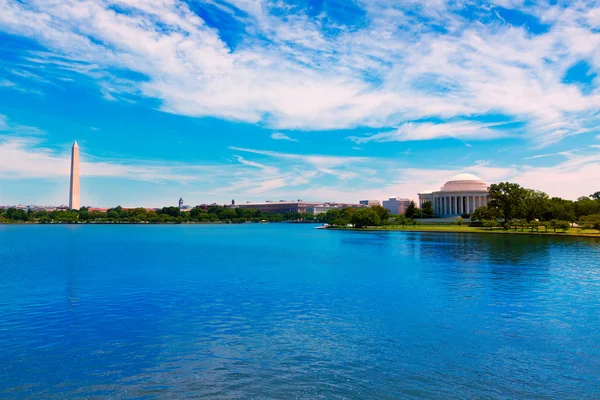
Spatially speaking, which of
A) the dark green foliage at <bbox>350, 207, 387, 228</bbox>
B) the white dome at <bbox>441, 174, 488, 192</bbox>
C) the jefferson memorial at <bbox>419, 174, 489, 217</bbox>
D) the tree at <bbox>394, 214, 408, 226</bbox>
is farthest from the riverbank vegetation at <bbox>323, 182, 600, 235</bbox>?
the white dome at <bbox>441, 174, 488, 192</bbox>

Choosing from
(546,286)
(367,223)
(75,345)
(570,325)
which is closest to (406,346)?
(570,325)

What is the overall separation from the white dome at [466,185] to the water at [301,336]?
119997 millimetres

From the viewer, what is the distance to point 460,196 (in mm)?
146375

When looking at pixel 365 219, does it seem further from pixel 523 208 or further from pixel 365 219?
pixel 523 208

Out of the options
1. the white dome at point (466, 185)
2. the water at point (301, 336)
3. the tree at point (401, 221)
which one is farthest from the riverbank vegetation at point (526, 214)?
the water at point (301, 336)

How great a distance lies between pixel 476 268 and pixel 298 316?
2171 cm

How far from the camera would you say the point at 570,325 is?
59.2 ft

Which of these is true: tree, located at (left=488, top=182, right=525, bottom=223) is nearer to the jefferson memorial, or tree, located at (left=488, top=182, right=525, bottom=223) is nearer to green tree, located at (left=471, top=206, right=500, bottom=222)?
green tree, located at (left=471, top=206, right=500, bottom=222)

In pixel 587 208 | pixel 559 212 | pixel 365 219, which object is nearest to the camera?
pixel 559 212

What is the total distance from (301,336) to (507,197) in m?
93.1

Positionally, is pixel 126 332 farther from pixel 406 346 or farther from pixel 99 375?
pixel 406 346

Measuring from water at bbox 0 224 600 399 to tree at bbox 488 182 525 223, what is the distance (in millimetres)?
70275

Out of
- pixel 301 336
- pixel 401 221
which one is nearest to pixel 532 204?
pixel 401 221

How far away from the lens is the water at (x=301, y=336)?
39.5 feet
